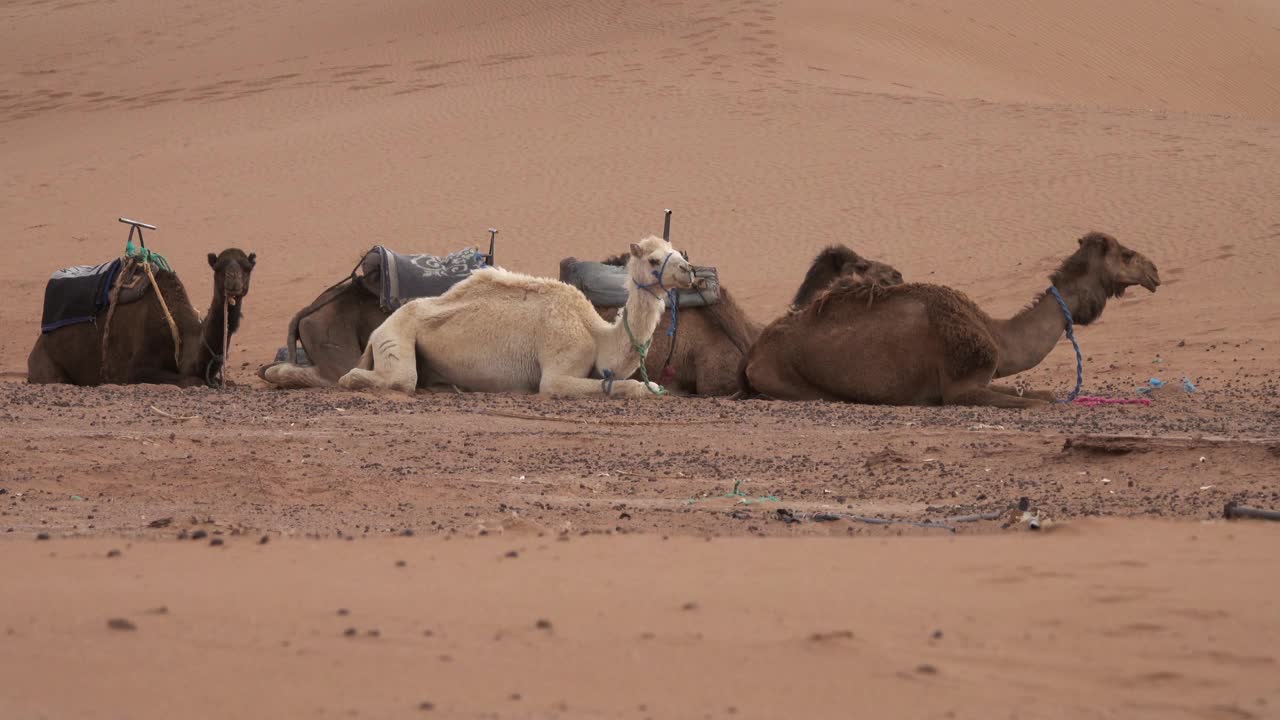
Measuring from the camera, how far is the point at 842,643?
4.20 metres

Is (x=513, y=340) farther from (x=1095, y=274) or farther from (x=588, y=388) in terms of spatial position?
(x=1095, y=274)

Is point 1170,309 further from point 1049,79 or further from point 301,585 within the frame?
point 1049,79

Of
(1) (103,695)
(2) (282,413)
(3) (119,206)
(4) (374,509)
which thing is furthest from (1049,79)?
(1) (103,695)

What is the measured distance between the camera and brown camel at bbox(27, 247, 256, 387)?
43.5ft

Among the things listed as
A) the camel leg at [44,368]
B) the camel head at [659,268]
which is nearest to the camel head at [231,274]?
the camel leg at [44,368]

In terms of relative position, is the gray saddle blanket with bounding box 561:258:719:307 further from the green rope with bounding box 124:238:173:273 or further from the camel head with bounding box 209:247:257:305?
the green rope with bounding box 124:238:173:273

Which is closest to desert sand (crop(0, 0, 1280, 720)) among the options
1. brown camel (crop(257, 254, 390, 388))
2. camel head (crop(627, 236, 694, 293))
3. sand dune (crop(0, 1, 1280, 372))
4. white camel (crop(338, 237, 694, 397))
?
sand dune (crop(0, 1, 1280, 372))

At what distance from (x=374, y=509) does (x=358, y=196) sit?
25.3 meters

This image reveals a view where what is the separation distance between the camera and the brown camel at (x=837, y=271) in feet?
43.3

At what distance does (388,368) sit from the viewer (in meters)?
12.3

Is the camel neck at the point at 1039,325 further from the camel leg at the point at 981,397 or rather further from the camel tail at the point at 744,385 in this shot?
the camel tail at the point at 744,385

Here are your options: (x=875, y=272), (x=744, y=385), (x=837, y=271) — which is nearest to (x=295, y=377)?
(x=744, y=385)

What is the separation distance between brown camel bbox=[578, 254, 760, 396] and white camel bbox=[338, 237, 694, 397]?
540 millimetres

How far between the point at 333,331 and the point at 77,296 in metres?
2.22
